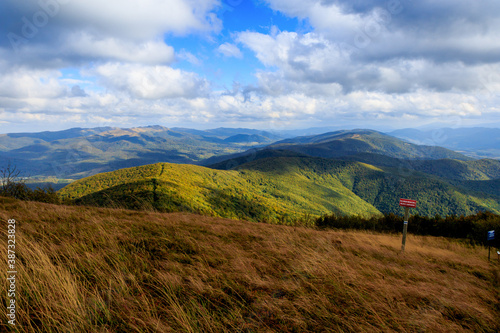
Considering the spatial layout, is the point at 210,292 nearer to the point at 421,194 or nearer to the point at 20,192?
the point at 20,192

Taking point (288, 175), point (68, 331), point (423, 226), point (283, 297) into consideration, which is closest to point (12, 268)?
point (68, 331)

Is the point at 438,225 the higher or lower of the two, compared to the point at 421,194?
higher

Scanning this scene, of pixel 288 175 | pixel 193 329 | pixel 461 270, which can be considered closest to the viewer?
pixel 193 329

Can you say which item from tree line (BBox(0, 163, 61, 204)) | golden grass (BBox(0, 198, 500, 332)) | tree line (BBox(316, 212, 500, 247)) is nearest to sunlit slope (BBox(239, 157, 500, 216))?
tree line (BBox(316, 212, 500, 247))

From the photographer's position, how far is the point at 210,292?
9.87 ft

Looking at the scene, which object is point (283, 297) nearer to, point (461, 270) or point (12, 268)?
point (12, 268)

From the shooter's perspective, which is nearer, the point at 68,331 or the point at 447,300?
the point at 68,331

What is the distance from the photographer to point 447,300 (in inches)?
137

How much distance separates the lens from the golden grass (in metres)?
2.38

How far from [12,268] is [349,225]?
2064cm

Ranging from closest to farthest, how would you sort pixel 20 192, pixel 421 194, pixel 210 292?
1. pixel 210 292
2. pixel 20 192
3. pixel 421 194

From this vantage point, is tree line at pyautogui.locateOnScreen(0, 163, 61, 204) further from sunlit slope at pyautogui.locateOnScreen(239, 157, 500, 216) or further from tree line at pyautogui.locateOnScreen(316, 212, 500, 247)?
sunlit slope at pyautogui.locateOnScreen(239, 157, 500, 216)

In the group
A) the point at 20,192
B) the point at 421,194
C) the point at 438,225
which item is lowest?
the point at 421,194

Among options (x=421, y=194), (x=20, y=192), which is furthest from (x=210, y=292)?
(x=421, y=194)
